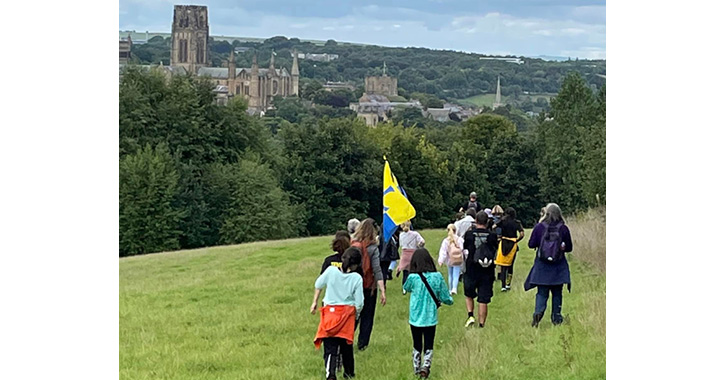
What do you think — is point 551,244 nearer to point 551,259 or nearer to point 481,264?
point 551,259

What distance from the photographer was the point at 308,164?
54438 mm

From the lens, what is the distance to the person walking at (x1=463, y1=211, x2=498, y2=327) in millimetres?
13438

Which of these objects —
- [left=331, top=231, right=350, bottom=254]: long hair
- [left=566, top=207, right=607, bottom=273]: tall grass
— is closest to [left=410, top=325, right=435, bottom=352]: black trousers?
[left=331, top=231, right=350, bottom=254]: long hair

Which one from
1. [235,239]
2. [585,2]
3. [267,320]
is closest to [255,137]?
[235,239]

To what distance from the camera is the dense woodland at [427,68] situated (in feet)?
200

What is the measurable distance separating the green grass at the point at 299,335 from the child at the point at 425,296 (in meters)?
Result: 0.48

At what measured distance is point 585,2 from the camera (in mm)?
24594

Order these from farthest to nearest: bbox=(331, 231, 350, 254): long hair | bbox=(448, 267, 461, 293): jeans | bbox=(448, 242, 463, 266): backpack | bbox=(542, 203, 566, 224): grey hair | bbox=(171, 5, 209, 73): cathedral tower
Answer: bbox=(171, 5, 209, 73): cathedral tower, bbox=(448, 267, 461, 293): jeans, bbox=(448, 242, 463, 266): backpack, bbox=(542, 203, 566, 224): grey hair, bbox=(331, 231, 350, 254): long hair

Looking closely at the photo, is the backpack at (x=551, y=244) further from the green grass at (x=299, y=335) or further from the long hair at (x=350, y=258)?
the long hair at (x=350, y=258)

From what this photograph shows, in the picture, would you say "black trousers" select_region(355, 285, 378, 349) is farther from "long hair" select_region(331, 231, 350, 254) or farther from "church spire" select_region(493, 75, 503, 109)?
"church spire" select_region(493, 75, 503, 109)

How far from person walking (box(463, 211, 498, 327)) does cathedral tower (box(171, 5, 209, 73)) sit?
73696mm

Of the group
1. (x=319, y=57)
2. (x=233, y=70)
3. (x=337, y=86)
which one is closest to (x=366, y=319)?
(x=337, y=86)

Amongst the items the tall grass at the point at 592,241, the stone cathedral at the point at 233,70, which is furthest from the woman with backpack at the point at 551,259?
the stone cathedral at the point at 233,70
